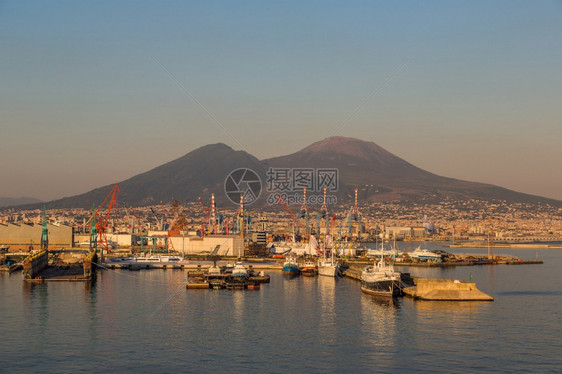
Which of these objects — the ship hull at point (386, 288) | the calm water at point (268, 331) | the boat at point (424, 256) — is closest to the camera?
the calm water at point (268, 331)

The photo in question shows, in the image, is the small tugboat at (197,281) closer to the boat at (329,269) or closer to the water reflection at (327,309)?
the water reflection at (327,309)

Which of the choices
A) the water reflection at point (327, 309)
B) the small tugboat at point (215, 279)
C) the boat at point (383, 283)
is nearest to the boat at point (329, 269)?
the water reflection at point (327, 309)

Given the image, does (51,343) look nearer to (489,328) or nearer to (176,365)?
(176,365)

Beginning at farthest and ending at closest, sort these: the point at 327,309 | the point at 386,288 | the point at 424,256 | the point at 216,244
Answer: the point at 216,244 → the point at 424,256 → the point at 386,288 → the point at 327,309

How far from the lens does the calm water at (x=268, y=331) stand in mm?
29641

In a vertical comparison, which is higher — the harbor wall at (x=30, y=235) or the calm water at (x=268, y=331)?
the harbor wall at (x=30, y=235)

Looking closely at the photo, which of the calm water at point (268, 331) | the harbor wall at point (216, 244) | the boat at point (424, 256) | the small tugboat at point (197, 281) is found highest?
the harbor wall at point (216, 244)

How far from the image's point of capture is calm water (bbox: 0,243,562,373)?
2964 cm

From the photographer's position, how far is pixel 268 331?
36562 mm

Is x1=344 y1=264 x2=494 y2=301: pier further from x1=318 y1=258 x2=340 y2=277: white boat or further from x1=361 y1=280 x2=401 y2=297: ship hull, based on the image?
x1=318 y1=258 x2=340 y2=277: white boat

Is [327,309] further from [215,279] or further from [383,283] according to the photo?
[215,279]

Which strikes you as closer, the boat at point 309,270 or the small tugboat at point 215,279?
the small tugboat at point 215,279

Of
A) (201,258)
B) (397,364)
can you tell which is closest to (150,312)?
(397,364)

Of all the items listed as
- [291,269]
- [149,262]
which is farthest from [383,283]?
[149,262]
